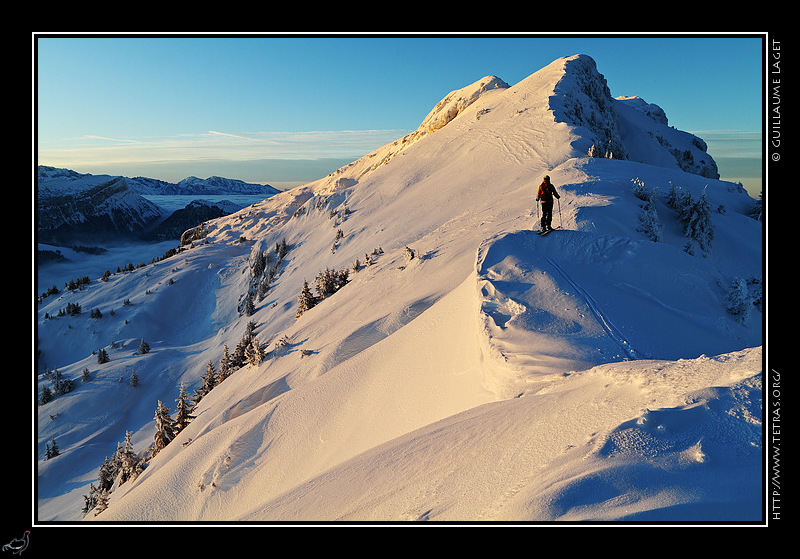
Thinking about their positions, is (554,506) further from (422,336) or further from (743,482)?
(422,336)

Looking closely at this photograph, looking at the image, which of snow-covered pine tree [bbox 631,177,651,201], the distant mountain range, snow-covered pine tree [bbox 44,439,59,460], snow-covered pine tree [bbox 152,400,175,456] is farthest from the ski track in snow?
the distant mountain range

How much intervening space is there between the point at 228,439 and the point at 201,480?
87cm

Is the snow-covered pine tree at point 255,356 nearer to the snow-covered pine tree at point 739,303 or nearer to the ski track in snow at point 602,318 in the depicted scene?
the ski track in snow at point 602,318

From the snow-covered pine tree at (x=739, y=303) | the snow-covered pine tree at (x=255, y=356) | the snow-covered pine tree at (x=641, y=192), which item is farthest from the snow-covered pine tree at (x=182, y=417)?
the snow-covered pine tree at (x=641, y=192)

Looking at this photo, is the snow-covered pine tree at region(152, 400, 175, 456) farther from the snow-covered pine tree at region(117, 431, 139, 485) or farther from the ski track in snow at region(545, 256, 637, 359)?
the ski track in snow at region(545, 256, 637, 359)

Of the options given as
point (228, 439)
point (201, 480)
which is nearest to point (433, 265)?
point (228, 439)

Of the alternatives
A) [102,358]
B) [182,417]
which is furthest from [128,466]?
[102,358]

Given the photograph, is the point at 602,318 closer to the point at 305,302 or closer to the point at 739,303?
the point at 739,303
